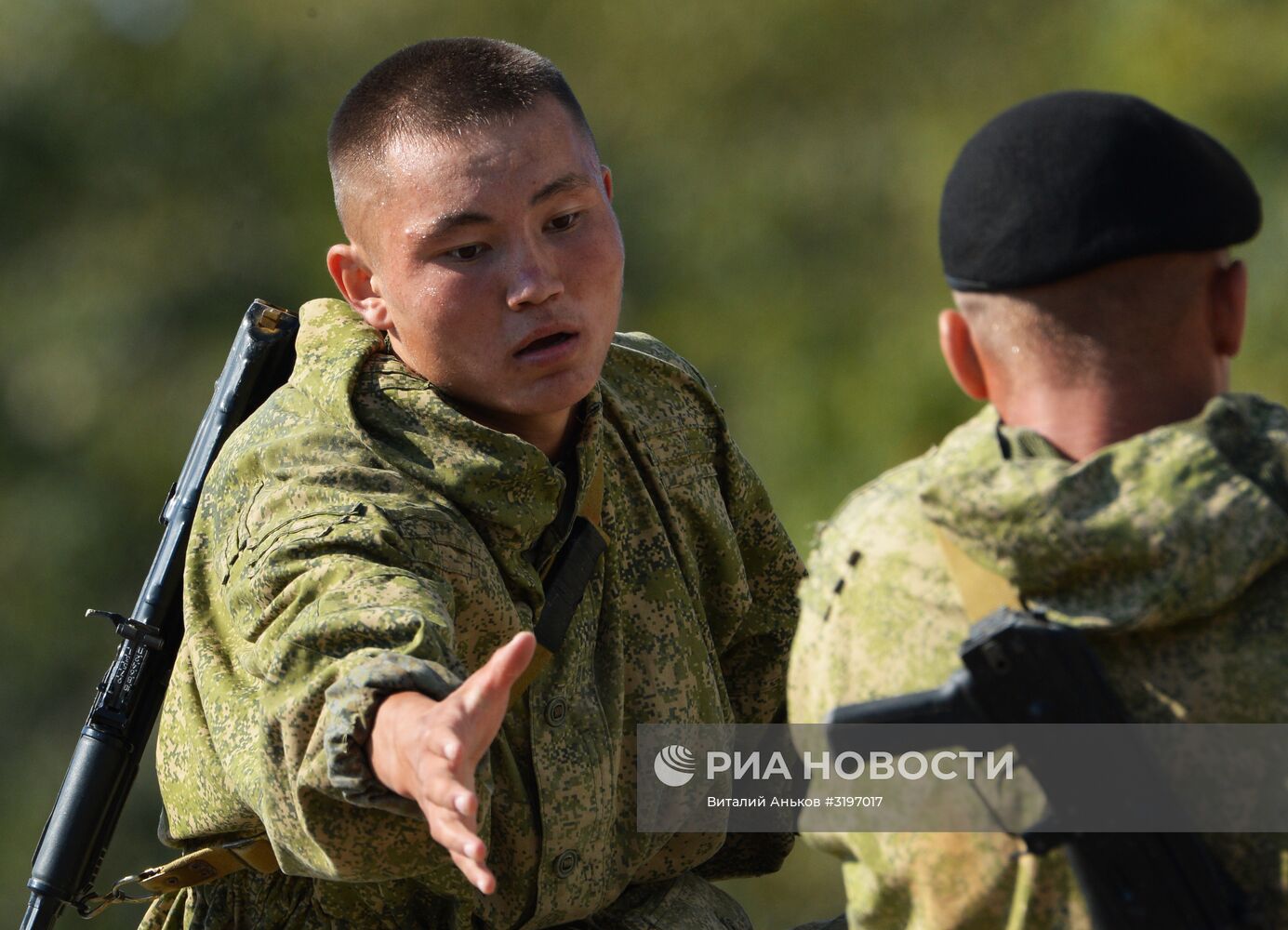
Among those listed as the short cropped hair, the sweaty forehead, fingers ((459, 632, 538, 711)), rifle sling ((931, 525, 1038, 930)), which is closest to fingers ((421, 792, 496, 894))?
fingers ((459, 632, 538, 711))

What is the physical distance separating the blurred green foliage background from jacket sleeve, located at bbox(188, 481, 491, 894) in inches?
181

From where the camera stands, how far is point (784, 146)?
798cm

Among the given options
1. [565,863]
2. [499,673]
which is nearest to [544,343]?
[565,863]

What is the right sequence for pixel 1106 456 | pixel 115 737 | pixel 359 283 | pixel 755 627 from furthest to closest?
pixel 755 627 → pixel 115 737 → pixel 359 283 → pixel 1106 456

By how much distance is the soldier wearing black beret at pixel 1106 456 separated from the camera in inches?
69.7

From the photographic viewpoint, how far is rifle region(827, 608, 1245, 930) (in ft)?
5.84

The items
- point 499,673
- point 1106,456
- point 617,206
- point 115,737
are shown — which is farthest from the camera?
point 617,206

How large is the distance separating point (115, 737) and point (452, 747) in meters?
1.27

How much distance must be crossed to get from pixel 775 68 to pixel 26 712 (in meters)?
4.35

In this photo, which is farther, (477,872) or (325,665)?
(325,665)

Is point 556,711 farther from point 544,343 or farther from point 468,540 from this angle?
point 544,343

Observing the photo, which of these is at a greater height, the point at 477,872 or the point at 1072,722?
the point at 1072,722

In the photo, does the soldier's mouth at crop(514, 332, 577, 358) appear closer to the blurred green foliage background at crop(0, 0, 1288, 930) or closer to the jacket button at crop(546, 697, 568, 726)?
the jacket button at crop(546, 697, 568, 726)

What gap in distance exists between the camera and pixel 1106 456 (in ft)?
5.88
